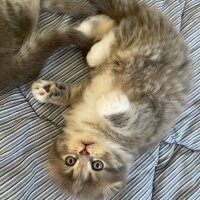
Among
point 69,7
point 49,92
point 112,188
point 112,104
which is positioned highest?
Answer: point 69,7

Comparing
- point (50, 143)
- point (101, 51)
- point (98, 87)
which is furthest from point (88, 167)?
point (101, 51)

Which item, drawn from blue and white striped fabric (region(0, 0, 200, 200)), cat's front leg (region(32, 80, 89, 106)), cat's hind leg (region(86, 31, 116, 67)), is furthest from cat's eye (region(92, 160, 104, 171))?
cat's hind leg (region(86, 31, 116, 67))

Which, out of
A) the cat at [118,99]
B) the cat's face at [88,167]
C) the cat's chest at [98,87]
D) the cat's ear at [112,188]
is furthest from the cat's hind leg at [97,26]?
the cat's ear at [112,188]

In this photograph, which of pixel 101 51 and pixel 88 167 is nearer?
pixel 88 167

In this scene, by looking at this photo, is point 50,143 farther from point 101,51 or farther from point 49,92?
point 101,51

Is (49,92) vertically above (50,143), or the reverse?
(49,92)

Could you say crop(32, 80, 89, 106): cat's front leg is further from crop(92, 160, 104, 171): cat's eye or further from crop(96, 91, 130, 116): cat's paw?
crop(92, 160, 104, 171): cat's eye

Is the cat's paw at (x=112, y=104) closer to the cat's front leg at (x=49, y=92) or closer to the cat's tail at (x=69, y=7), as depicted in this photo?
the cat's front leg at (x=49, y=92)
